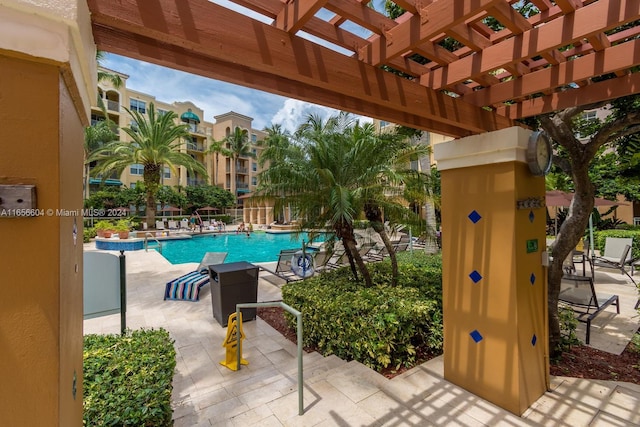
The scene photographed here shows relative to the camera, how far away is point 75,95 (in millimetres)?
1535

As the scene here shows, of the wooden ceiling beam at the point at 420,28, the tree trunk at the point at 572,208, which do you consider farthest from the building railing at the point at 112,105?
the tree trunk at the point at 572,208

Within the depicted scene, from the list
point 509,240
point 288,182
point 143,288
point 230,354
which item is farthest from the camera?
point 143,288

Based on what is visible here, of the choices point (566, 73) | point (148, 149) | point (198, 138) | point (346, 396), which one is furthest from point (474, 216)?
point (198, 138)

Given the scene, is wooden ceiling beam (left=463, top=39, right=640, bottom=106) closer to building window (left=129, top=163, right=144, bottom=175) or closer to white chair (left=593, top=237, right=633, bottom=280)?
white chair (left=593, top=237, right=633, bottom=280)

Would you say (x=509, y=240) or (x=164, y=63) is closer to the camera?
(x=164, y=63)

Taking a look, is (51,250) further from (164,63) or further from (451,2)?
(451,2)

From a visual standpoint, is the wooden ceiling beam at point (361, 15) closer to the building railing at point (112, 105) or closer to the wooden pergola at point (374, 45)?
the wooden pergola at point (374, 45)

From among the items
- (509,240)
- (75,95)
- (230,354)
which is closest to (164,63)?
(75,95)

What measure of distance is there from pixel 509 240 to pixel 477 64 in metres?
1.74

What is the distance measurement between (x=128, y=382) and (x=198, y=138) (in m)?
44.9

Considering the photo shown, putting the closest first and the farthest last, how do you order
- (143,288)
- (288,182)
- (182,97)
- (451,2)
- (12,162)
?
(12,162)
(451,2)
(288,182)
(143,288)
(182,97)

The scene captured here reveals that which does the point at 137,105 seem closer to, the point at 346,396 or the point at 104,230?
the point at 104,230

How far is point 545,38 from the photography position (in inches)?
83.0

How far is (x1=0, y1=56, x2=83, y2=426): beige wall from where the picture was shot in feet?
3.81
